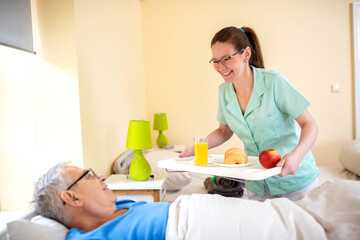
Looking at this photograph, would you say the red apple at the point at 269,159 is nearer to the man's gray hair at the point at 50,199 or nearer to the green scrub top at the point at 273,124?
the green scrub top at the point at 273,124

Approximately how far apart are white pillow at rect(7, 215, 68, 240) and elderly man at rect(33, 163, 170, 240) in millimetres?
52

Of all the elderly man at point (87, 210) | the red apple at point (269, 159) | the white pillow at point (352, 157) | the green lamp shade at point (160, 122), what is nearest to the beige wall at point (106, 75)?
the green lamp shade at point (160, 122)

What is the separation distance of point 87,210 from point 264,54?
321cm

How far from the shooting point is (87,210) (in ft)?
4.17

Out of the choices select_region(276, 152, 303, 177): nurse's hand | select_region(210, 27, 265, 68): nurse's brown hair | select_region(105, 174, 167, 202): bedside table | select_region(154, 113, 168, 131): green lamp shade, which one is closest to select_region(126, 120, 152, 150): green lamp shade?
select_region(105, 174, 167, 202): bedside table

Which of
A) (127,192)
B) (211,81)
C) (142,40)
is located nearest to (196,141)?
(127,192)

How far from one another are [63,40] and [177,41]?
2.29 meters

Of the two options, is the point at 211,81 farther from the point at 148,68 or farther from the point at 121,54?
the point at 121,54

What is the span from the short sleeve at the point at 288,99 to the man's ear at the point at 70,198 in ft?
3.54

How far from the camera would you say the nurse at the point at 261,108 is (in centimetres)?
161

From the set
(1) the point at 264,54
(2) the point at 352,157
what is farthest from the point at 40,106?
(1) the point at 264,54

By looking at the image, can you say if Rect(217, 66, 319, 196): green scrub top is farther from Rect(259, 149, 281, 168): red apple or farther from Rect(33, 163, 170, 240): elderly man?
Rect(33, 163, 170, 240): elderly man

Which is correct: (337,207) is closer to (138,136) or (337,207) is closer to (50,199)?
(50,199)

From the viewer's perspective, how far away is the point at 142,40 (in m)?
3.98
